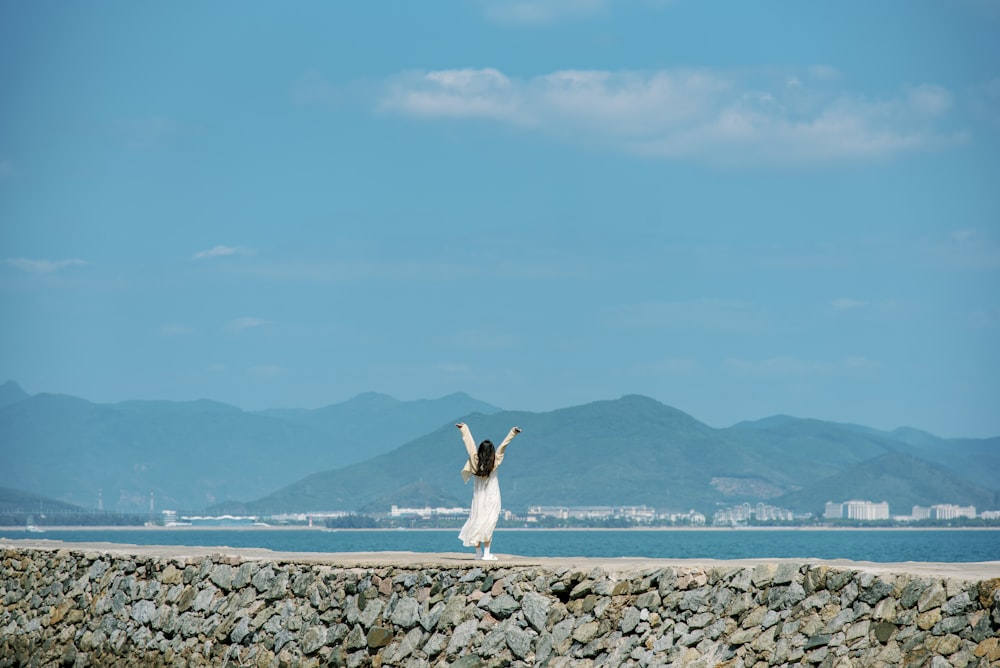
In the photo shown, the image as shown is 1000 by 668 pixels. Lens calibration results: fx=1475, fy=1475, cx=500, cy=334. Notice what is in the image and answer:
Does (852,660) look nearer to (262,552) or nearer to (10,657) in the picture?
(262,552)

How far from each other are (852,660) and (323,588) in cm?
909

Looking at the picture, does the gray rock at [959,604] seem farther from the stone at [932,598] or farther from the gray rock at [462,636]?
the gray rock at [462,636]

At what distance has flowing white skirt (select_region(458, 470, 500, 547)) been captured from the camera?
23.3m

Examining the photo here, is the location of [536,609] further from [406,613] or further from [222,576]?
[222,576]

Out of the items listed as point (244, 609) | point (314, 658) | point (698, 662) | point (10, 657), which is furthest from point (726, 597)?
point (10, 657)

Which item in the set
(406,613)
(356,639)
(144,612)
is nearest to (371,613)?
(356,639)

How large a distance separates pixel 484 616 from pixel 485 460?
10.5 ft

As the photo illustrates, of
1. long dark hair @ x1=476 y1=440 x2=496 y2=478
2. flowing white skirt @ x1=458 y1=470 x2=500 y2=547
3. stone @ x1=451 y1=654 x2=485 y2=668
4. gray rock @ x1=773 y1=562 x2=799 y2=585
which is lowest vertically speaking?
stone @ x1=451 y1=654 x2=485 y2=668

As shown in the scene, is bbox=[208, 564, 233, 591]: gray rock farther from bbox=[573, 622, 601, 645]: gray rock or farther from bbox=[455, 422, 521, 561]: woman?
bbox=[573, 622, 601, 645]: gray rock

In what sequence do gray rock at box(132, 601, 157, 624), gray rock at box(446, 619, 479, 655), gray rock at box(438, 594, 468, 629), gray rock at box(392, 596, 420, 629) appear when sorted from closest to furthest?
gray rock at box(446, 619, 479, 655) < gray rock at box(438, 594, 468, 629) < gray rock at box(392, 596, 420, 629) < gray rock at box(132, 601, 157, 624)

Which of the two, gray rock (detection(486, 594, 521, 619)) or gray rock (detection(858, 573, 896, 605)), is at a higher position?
gray rock (detection(858, 573, 896, 605))

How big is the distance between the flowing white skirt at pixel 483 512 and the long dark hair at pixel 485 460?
0.11m

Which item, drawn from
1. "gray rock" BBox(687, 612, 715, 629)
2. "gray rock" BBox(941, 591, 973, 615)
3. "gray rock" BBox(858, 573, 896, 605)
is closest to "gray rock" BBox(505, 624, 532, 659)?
"gray rock" BBox(687, 612, 715, 629)

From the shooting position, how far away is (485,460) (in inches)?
915
